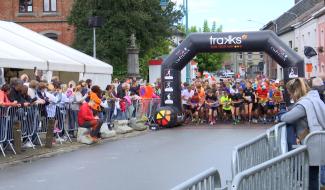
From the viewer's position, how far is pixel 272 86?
88.3ft

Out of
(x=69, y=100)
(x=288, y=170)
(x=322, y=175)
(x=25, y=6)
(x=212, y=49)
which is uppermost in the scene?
(x=25, y=6)

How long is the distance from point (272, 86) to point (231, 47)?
10.5 feet

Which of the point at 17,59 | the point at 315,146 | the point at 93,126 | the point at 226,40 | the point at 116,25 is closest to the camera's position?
the point at 315,146

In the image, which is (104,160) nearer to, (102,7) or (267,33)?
(267,33)

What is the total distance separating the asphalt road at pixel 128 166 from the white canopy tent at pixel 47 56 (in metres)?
5.55

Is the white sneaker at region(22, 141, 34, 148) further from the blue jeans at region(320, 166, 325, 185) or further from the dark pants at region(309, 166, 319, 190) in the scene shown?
the dark pants at region(309, 166, 319, 190)

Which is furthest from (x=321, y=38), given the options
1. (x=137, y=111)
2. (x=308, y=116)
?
(x=308, y=116)

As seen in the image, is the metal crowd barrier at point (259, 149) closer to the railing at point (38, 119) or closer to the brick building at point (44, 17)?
the railing at point (38, 119)

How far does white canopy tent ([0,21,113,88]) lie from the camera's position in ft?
74.4

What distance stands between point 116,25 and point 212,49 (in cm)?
2065

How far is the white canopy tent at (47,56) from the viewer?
2268 cm

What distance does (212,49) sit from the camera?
25.0 m

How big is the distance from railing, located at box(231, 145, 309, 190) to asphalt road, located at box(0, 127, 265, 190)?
8.69ft

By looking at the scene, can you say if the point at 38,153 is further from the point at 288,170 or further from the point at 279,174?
the point at 279,174
